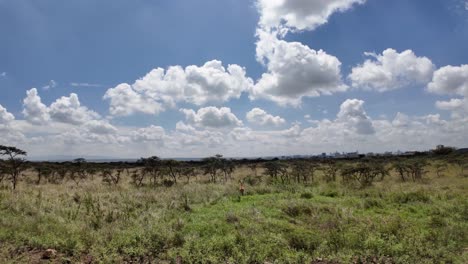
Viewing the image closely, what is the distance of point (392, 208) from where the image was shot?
1369 cm

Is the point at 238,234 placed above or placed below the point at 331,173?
above

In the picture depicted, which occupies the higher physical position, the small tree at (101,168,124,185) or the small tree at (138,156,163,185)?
the small tree at (138,156,163,185)

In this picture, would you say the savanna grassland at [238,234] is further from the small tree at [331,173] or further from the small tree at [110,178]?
the small tree at [331,173]

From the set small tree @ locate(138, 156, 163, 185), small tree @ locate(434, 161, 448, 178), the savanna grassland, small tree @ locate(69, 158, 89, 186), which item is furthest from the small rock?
small tree @ locate(434, 161, 448, 178)

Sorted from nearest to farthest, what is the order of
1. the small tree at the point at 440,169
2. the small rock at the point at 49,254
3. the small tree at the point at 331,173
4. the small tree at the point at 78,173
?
the small rock at the point at 49,254, the small tree at the point at 331,173, the small tree at the point at 440,169, the small tree at the point at 78,173

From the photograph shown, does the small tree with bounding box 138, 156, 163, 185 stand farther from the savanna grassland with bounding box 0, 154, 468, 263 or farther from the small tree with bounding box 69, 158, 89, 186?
the savanna grassland with bounding box 0, 154, 468, 263

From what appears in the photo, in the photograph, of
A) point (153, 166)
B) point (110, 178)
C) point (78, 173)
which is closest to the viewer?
point (153, 166)

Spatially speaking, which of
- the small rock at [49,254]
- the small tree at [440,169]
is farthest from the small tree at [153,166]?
the small tree at [440,169]

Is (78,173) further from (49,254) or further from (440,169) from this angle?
(440,169)

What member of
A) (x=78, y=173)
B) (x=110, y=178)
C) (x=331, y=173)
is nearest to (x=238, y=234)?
(x=331, y=173)

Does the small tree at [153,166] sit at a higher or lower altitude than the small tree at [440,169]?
higher

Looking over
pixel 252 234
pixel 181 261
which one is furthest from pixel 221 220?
pixel 181 261

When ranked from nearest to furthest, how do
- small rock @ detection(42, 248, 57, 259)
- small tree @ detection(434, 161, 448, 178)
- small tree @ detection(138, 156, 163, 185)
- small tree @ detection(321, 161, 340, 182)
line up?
small rock @ detection(42, 248, 57, 259), small tree @ detection(321, 161, 340, 182), small tree @ detection(138, 156, 163, 185), small tree @ detection(434, 161, 448, 178)

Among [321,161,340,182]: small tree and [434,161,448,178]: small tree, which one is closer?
[321,161,340,182]: small tree
